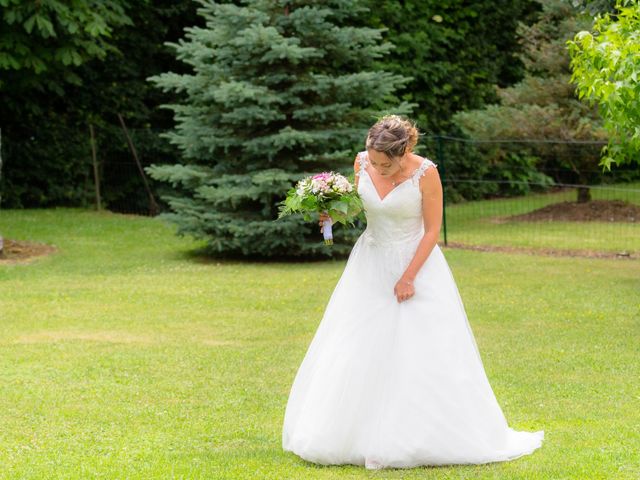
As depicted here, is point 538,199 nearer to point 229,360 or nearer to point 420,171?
point 229,360

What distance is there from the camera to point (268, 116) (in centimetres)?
1547

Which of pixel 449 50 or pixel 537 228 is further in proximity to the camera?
pixel 449 50

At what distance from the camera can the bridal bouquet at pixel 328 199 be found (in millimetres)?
6816

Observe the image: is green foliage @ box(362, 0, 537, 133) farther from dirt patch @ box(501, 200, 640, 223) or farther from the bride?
the bride

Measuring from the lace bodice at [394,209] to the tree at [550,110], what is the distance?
14068mm

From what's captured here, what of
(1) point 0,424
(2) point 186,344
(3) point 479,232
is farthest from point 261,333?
(3) point 479,232

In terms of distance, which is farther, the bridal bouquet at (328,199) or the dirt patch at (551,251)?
the dirt patch at (551,251)

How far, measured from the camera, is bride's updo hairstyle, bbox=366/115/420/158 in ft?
21.2

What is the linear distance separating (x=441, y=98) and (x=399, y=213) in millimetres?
18792

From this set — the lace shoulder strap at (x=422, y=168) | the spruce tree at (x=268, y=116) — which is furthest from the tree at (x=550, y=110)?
the lace shoulder strap at (x=422, y=168)

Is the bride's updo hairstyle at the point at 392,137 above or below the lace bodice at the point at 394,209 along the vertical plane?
above

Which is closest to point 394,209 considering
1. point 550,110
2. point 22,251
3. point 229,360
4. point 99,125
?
point 229,360

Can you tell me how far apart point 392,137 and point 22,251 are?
37.7 feet

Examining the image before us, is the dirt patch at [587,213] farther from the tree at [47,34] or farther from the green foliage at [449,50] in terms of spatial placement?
the tree at [47,34]
